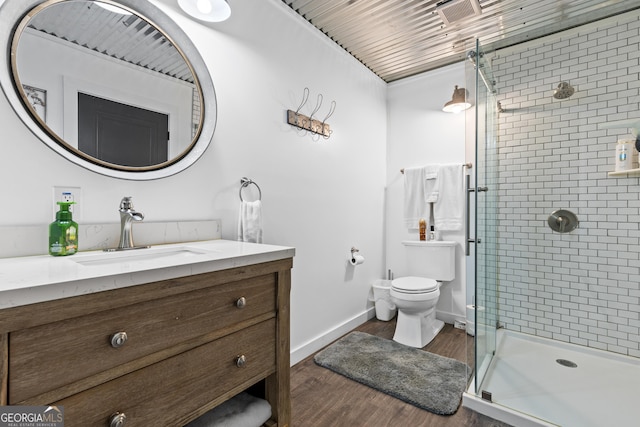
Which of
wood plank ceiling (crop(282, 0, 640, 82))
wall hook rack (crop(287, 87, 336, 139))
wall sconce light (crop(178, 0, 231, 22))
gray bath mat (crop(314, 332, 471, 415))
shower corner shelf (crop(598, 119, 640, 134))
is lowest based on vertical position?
gray bath mat (crop(314, 332, 471, 415))

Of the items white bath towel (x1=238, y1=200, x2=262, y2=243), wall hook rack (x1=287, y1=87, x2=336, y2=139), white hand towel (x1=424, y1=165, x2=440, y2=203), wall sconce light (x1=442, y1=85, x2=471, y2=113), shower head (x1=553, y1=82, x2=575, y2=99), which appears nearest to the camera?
white bath towel (x1=238, y1=200, x2=262, y2=243)

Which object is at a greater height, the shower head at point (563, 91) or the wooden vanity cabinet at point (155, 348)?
the shower head at point (563, 91)

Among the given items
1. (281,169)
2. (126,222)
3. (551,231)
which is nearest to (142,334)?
(126,222)

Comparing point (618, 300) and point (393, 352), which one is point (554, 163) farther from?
point (393, 352)

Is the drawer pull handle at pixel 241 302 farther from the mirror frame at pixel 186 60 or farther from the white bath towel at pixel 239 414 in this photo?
the mirror frame at pixel 186 60

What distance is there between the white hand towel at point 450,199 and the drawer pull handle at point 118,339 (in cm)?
263

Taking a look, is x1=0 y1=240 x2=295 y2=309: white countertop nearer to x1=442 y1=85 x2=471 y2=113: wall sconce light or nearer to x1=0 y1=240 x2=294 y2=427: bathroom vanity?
x1=0 y1=240 x2=294 y2=427: bathroom vanity

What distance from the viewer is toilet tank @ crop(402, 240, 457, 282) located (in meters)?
2.72

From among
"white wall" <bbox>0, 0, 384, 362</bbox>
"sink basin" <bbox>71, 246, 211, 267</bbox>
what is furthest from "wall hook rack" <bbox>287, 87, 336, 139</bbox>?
"sink basin" <bbox>71, 246, 211, 267</bbox>

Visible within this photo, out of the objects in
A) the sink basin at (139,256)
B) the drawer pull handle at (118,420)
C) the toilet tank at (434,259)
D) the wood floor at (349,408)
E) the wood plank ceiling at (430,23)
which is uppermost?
the wood plank ceiling at (430,23)

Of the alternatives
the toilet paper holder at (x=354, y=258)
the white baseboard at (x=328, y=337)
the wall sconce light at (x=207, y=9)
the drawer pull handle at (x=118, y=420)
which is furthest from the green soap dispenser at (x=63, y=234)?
the toilet paper holder at (x=354, y=258)

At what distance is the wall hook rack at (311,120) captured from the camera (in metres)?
2.10

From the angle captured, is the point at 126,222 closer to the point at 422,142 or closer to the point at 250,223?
the point at 250,223

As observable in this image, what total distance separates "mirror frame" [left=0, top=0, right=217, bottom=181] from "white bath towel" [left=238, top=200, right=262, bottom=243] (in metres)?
0.37
